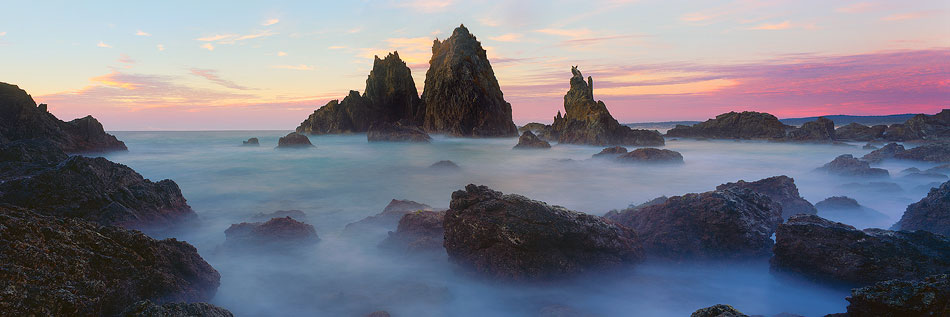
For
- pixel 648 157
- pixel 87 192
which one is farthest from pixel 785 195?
pixel 87 192

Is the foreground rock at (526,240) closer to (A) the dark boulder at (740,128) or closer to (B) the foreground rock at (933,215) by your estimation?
(B) the foreground rock at (933,215)

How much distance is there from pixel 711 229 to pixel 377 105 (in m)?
60.7

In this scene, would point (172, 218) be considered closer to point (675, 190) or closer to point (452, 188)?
point (452, 188)

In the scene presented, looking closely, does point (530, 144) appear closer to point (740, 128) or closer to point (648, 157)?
point (648, 157)

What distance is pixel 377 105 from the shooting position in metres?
63.6

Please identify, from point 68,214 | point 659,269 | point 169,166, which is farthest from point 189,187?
point 659,269

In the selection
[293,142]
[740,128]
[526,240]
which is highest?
[740,128]

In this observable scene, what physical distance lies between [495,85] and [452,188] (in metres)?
44.1

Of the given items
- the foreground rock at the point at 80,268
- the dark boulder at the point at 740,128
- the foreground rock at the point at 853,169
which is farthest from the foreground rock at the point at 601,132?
the foreground rock at the point at 80,268

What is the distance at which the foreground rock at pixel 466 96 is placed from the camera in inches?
2110

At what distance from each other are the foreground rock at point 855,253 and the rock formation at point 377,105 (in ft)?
191

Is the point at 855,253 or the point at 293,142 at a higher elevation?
the point at 293,142

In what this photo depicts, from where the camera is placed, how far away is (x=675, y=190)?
14680mm

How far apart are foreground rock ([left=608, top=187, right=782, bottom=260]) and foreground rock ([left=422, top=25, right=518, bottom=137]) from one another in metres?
46.9
